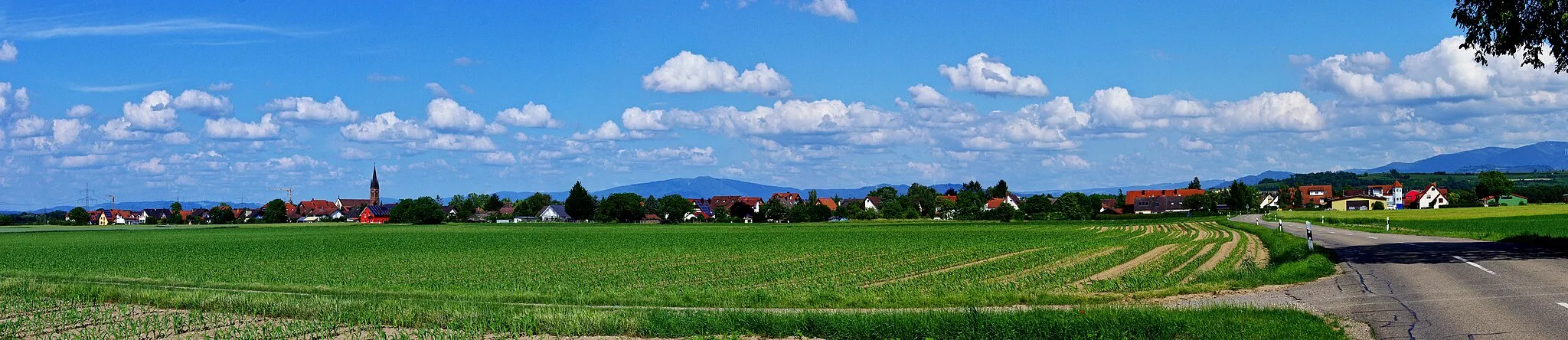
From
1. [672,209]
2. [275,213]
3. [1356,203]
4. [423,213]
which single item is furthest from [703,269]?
[275,213]

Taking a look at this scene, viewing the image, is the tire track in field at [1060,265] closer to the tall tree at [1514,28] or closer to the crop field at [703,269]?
the crop field at [703,269]

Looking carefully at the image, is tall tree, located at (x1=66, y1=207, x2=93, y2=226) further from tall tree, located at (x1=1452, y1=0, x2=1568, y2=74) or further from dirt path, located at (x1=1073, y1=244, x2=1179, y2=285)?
tall tree, located at (x1=1452, y1=0, x2=1568, y2=74)

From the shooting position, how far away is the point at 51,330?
20.2 m

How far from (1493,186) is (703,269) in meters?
196

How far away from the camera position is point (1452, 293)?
18750 mm

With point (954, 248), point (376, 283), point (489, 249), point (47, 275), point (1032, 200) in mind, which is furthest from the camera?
point (1032, 200)

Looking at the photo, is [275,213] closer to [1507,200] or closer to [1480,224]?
[1480,224]

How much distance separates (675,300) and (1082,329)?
10.1m

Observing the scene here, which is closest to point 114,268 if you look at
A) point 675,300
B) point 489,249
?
Result: point 489,249

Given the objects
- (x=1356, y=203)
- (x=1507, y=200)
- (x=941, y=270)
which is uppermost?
(x=1356, y=203)

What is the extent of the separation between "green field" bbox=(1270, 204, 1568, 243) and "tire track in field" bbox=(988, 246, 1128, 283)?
13.7m

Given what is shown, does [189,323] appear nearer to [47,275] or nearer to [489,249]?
[47,275]

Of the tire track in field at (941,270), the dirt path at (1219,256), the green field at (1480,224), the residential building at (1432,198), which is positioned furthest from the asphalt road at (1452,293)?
the residential building at (1432,198)

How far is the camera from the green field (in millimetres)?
49384
